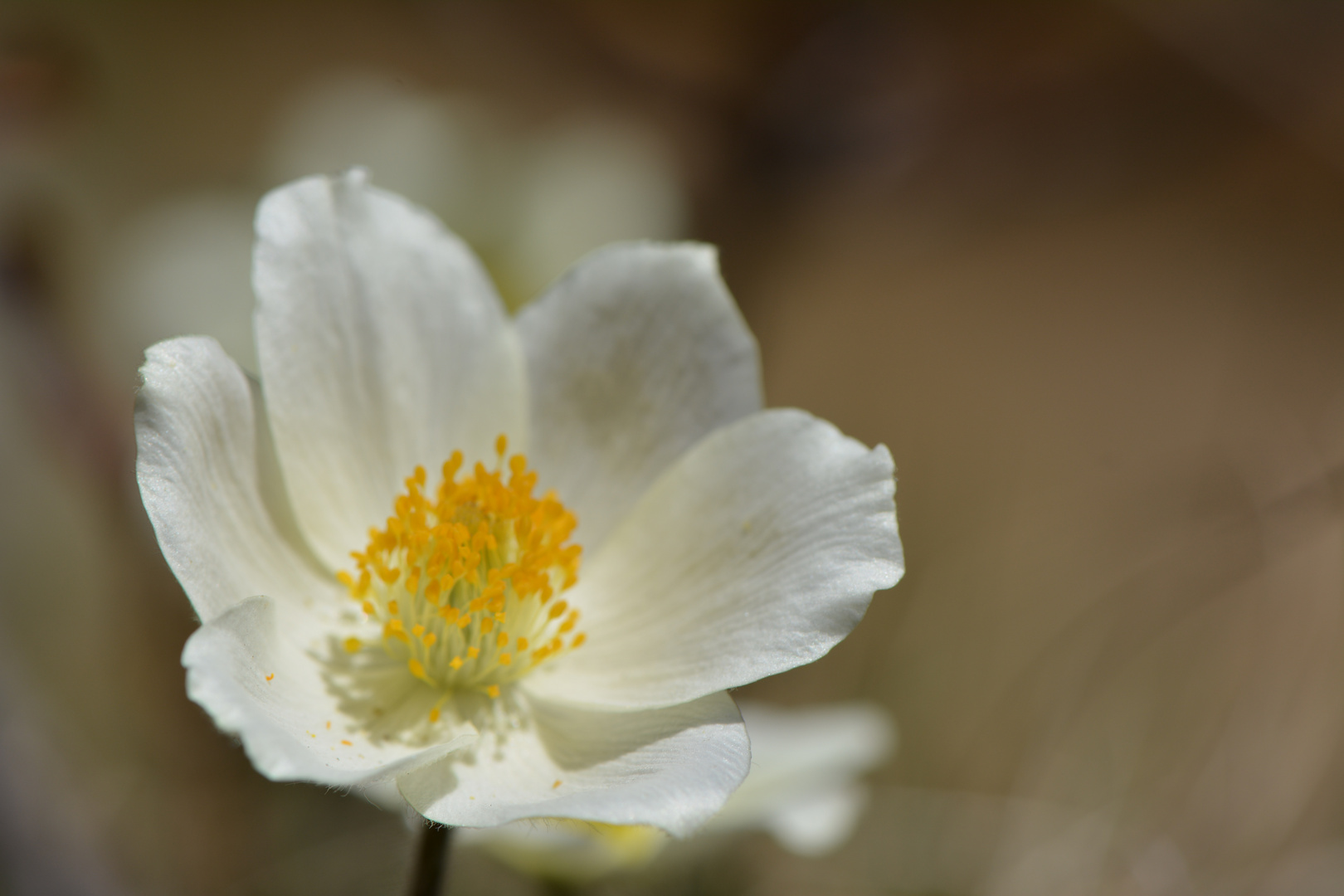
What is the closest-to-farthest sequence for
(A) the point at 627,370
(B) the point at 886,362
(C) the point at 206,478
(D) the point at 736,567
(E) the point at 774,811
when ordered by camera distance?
(C) the point at 206,478
(D) the point at 736,567
(A) the point at 627,370
(E) the point at 774,811
(B) the point at 886,362

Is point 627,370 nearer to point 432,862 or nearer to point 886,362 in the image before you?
point 432,862

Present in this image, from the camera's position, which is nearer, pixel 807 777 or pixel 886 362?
pixel 807 777

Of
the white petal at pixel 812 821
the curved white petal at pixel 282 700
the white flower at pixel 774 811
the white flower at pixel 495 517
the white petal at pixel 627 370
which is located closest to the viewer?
the curved white petal at pixel 282 700

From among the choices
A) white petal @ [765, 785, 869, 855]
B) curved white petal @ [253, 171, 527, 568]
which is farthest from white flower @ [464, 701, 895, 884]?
curved white petal @ [253, 171, 527, 568]

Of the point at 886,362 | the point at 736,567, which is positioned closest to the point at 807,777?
the point at 736,567

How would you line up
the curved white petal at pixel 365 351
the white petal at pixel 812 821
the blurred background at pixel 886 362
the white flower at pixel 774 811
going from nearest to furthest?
the curved white petal at pixel 365 351, the white flower at pixel 774 811, the white petal at pixel 812 821, the blurred background at pixel 886 362

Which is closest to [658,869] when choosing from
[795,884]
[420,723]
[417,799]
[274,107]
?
[795,884]

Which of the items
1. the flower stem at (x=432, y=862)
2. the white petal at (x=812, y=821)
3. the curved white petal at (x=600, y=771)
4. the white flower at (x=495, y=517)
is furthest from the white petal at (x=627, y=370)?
the white petal at (x=812, y=821)

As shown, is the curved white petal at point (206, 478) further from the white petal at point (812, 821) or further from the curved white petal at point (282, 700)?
the white petal at point (812, 821)
